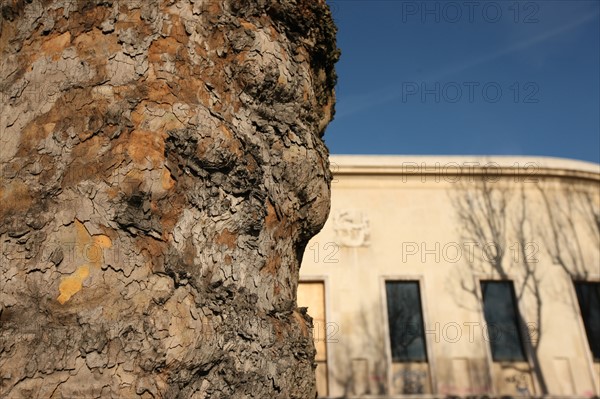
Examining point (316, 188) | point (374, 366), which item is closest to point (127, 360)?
point (316, 188)

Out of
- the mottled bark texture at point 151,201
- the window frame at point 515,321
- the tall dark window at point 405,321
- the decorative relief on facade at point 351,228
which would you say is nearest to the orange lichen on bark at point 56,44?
the mottled bark texture at point 151,201

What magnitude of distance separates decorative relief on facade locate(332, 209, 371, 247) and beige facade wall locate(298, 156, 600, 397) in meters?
0.02

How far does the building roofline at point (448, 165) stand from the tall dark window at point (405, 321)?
8.80ft

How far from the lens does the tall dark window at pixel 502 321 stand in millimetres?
10047

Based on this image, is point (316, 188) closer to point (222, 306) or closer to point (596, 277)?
point (222, 306)

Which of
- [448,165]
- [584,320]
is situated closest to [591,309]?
[584,320]

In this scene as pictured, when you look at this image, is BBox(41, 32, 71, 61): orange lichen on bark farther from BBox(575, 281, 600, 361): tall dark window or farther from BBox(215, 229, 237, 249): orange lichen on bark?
BBox(575, 281, 600, 361): tall dark window

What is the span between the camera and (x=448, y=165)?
441 inches

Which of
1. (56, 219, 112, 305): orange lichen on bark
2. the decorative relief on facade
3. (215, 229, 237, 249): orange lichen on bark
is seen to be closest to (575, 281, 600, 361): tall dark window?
the decorative relief on facade

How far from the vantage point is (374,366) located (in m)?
9.66

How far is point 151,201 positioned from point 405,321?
9.42 meters

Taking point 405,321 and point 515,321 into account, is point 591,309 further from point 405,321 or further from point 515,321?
point 405,321

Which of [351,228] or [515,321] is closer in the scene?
[515,321]

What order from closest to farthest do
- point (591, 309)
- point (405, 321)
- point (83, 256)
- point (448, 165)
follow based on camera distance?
point (83, 256) → point (405, 321) → point (591, 309) → point (448, 165)
